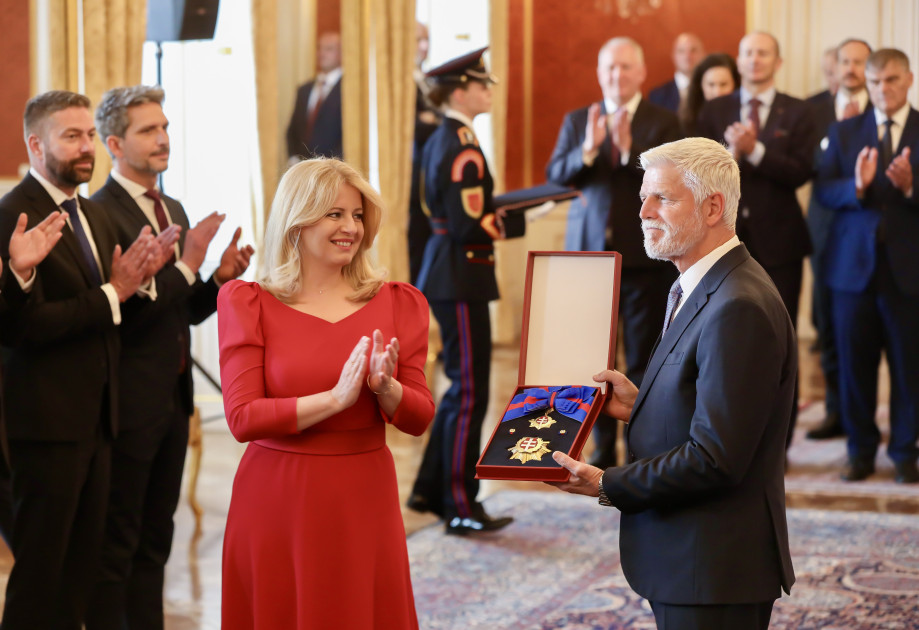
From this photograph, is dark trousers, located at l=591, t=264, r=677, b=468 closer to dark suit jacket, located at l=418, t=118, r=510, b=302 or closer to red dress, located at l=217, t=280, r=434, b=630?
dark suit jacket, located at l=418, t=118, r=510, b=302

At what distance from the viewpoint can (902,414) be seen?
5199 millimetres

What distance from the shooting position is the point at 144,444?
3111 millimetres

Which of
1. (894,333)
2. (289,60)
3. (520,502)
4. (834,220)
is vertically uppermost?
(289,60)

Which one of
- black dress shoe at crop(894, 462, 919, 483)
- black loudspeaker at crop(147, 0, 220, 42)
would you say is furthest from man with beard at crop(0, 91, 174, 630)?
black dress shoe at crop(894, 462, 919, 483)

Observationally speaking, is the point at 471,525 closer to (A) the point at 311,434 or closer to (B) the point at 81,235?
(B) the point at 81,235

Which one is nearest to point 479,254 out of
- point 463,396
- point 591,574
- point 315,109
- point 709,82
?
point 463,396

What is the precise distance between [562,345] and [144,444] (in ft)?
4.51

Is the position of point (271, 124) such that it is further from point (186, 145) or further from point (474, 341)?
point (474, 341)

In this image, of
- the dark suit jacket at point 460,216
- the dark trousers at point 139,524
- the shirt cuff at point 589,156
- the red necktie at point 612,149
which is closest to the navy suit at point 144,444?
the dark trousers at point 139,524

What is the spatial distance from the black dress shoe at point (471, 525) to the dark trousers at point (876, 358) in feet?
6.38

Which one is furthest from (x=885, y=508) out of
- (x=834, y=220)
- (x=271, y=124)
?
(x=271, y=124)

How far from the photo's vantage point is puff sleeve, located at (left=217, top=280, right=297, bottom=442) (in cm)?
226

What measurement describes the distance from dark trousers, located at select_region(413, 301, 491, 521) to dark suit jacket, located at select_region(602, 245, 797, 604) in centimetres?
246

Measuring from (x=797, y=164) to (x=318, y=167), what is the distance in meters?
3.43
